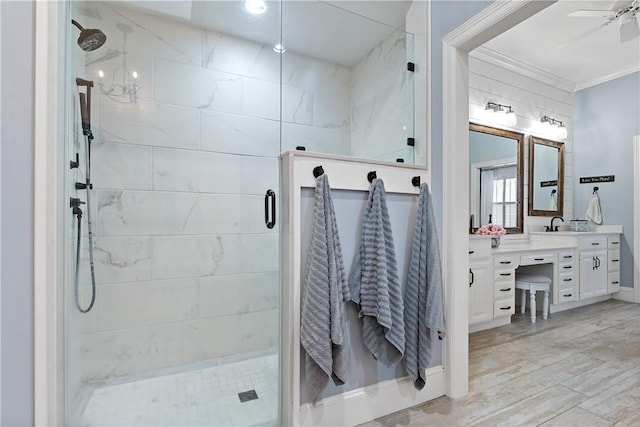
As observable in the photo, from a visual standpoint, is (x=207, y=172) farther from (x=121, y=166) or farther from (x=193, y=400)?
(x=193, y=400)

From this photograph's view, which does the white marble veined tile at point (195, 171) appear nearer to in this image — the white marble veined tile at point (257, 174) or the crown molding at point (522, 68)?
the white marble veined tile at point (257, 174)

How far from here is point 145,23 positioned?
76.4 inches

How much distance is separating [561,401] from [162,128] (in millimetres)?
2930

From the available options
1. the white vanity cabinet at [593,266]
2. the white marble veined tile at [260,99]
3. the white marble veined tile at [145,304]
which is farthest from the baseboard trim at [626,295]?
the white marble veined tile at [145,304]

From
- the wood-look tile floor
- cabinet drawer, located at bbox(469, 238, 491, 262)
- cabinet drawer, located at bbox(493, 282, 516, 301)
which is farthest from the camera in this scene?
cabinet drawer, located at bbox(493, 282, 516, 301)

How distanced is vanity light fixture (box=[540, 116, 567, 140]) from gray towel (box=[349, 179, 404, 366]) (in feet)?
11.5

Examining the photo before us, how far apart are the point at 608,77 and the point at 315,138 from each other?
14.9 feet

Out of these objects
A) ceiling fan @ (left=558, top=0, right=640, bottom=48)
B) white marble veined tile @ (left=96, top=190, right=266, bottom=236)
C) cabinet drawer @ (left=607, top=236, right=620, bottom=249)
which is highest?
ceiling fan @ (left=558, top=0, right=640, bottom=48)

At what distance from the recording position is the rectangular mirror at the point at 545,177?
147 inches

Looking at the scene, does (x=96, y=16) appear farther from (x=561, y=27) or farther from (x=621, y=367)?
(x=621, y=367)

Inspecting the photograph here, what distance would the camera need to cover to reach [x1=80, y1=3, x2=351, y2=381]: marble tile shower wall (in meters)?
1.87

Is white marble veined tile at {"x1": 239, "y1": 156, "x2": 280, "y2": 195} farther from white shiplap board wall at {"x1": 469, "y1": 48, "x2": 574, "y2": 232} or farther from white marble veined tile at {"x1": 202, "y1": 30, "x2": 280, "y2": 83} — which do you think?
white shiplap board wall at {"x1": 469, "y1": 48, "x2": 574, "y2": 232}

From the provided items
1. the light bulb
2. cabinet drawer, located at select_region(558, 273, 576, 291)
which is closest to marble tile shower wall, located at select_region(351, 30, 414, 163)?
cabinet drawer, located at select_region(558, 273, 576, 291)

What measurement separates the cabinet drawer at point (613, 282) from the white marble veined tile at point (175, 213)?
4.50 meters
